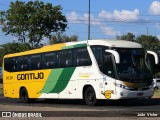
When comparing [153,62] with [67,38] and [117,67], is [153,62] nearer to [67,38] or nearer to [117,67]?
[117,67]

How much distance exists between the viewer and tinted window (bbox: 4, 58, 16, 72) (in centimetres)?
Answer: 2962

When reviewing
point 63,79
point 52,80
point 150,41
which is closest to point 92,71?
point 63,79

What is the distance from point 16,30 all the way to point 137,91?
33024mm

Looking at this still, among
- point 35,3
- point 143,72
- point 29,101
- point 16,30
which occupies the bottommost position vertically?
point 29,101

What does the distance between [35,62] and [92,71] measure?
5897mm

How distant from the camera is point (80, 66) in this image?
23.0 metres

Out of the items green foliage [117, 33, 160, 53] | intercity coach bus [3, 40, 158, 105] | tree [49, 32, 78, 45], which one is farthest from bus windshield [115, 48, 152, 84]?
green foliage [117, 33, 160, 53]

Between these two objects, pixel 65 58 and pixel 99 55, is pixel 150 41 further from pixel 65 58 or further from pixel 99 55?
pixel 99 55

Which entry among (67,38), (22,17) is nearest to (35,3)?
(22,17)

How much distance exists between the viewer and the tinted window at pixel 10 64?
29619 millimetres

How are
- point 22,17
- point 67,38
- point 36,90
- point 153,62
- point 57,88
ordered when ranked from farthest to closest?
point 67,38 → point 22,17 → point 36,90 → point 57,88 → point 153,62

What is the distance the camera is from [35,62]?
88.9 feet

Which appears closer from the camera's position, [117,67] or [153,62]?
[117,67]

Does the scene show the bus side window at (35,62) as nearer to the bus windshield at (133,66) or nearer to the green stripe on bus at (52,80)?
the green stripe on bus at (52,80)
